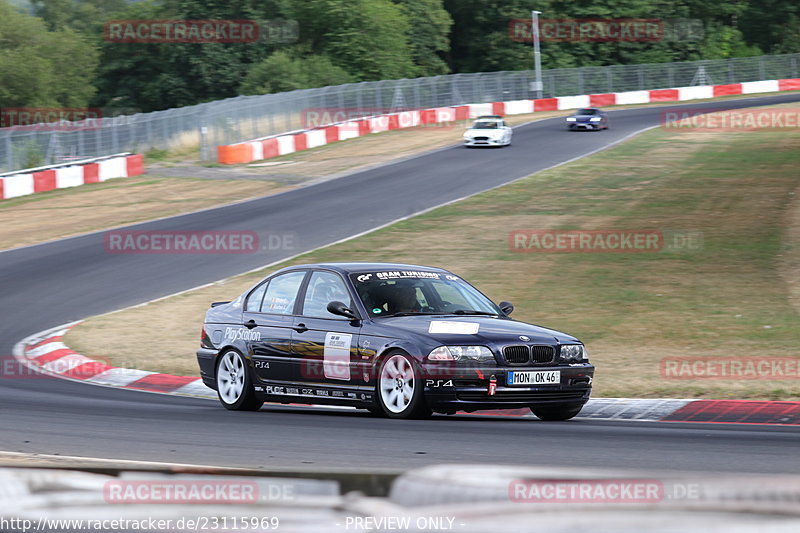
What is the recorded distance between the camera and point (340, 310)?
33.4 feet

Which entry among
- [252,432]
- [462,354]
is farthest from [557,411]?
[252,432]

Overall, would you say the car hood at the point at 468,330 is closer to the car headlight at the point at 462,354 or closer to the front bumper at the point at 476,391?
the car headlight at the point at 462,354

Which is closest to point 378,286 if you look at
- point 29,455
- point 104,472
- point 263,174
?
point 29,455

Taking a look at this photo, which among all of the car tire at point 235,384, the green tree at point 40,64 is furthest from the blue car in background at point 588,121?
the car tire at point 235,384

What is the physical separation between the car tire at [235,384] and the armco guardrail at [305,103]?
2494 centimetres

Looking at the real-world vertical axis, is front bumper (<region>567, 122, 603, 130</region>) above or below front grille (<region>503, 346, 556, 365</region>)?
below

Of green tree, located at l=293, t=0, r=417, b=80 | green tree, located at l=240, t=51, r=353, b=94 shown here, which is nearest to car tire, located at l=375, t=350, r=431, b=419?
green tree, located at l=240, t=51, r=353, b=94

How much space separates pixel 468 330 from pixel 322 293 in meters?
1.70

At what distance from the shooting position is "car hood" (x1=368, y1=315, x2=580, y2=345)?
958 centimetres

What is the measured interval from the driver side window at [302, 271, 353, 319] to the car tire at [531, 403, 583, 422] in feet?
6.65

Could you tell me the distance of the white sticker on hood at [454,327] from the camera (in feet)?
31.7

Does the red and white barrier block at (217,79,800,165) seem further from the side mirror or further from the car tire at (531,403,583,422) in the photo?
the car tire at (531,403,583,422)

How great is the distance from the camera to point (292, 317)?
10.8 metres

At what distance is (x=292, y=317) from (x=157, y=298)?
9.19 metres
